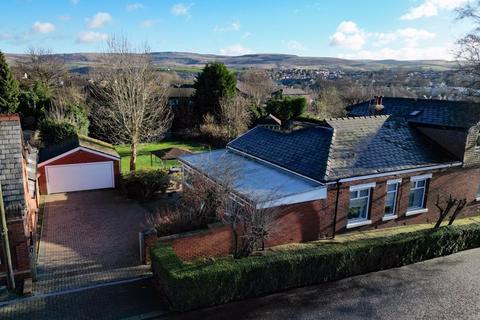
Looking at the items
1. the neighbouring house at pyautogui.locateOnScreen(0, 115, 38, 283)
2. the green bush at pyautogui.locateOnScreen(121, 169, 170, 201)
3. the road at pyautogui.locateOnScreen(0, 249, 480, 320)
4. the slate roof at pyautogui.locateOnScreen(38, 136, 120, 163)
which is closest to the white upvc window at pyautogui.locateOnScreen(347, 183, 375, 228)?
the road at pyautogui.locateOnScreen(0, 249, 480, 320)

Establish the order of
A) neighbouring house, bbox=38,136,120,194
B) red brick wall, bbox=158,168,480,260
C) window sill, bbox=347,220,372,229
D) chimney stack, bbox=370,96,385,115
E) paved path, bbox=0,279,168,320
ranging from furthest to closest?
chimney stack, bbox=370,96,385,115 → neighbouring house, bbox=38,136,120,194 → window sill, bbox=347,220,372,229 → red brick wall, bbox=158,168,480,260 → paved path, bbox=0,279,168,320

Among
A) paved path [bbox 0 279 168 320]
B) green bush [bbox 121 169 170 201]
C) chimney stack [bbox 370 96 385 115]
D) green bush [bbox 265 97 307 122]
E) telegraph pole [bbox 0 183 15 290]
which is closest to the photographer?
paved path [bbox 0 279 168 320]

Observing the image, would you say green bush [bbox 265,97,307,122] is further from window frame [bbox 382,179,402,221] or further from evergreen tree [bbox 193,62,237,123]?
window frame [bbox 382,179,402,221]

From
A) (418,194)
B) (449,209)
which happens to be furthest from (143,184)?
(449,209)

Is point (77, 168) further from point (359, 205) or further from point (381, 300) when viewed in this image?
point (381, 300)

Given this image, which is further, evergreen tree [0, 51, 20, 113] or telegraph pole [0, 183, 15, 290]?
evergreen tree [0, 51, 20, 113]

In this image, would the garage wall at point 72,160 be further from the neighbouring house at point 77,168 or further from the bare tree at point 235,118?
the bare tree at point 235,118
